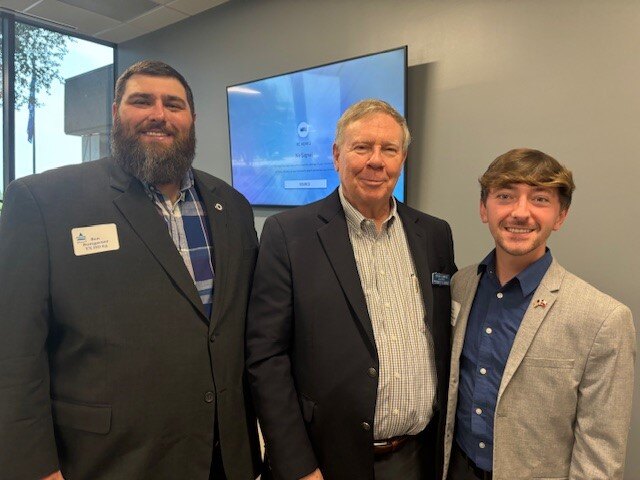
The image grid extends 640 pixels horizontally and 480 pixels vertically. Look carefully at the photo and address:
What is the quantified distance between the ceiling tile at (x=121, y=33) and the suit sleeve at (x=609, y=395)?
4.71 m

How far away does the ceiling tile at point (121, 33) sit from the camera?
442 cm

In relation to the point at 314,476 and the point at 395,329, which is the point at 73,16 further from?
the point at 314,476

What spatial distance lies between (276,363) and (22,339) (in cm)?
70

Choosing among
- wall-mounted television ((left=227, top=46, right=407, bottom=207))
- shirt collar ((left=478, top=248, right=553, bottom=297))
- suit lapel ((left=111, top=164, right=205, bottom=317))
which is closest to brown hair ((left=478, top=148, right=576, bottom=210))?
→ shirt collar ((left=478, top=248, right=553, bottom=297))

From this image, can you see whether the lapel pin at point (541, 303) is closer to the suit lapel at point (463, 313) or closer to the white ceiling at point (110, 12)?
the suit lapel at point (463, 313)

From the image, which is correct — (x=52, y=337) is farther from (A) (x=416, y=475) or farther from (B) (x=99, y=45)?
(B) (x=99, y=45)

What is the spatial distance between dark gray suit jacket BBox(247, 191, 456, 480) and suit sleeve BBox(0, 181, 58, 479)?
592 millimetres

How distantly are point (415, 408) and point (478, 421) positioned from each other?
0.19 m

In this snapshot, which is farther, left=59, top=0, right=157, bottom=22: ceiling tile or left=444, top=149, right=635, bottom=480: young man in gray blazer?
left=59, top=0, right=157, bottom=22: ceiling tile

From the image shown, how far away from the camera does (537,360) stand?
1257 mm

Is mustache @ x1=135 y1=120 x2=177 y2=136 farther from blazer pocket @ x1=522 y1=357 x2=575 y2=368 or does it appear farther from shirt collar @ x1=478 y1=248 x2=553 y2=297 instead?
blazer pocket @ x1=522 y1=357 x2=575 y2=368

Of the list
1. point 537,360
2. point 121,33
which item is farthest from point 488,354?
point 121,33

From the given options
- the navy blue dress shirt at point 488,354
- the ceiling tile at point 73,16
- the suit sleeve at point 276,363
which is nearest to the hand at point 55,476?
the suit sleeve at point 276,363

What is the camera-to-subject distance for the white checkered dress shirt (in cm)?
140
